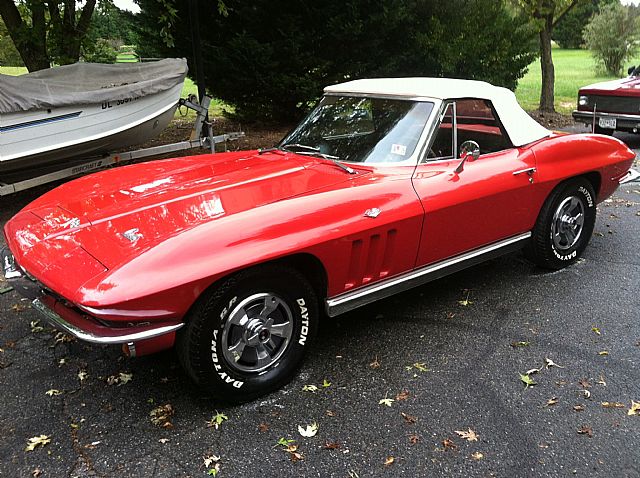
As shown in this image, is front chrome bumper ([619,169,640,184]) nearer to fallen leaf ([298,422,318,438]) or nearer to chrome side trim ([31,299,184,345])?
fallen leaf ([298,422,318,438])

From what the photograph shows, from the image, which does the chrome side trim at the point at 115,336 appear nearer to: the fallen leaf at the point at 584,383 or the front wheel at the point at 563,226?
the fallen leaf at the point at 584,383

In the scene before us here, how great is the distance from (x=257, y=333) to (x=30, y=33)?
764 centimetres

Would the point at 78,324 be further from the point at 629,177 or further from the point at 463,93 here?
the point at 629,177

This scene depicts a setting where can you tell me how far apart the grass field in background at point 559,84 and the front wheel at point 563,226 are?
28.6ft

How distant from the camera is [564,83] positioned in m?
23.0

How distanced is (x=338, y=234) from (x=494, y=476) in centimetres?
140

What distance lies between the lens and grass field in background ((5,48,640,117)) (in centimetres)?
1527

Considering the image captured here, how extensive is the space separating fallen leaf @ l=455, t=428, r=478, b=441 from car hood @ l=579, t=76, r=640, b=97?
8.98 m

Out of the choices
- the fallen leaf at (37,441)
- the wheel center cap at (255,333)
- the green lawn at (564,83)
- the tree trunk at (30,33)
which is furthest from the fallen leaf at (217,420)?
the green lawn at (564,83)

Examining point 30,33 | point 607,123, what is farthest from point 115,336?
point 607,123

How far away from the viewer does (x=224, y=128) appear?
37.7 ft

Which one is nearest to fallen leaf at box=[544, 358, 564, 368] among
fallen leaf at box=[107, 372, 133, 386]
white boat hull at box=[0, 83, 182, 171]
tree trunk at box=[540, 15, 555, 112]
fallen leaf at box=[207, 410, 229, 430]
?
fallen leaf at box=[207, 410, 229, 430]

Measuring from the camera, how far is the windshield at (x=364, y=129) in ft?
12.1

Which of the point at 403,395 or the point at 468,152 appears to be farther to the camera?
the point at 468,152
